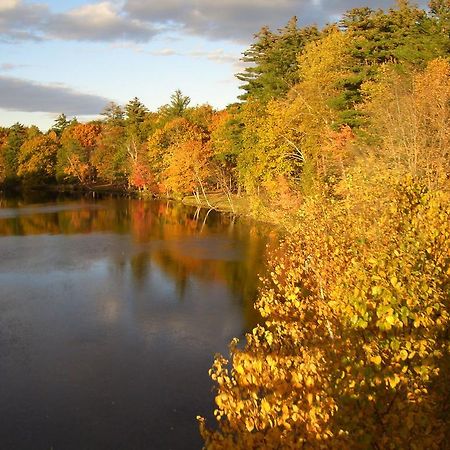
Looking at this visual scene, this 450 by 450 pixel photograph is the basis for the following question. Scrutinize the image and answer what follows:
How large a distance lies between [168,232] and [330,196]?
32487 millimetres

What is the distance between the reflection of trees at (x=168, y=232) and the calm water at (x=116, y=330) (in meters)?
0.21

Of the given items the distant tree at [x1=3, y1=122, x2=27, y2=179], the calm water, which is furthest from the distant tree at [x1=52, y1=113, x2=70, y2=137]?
the calm water

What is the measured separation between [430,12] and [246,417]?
6018 cm

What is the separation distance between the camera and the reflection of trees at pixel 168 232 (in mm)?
39031

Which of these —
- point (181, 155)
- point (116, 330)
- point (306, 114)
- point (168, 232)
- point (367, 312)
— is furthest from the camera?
point (181, 155)

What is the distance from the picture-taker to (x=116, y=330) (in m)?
27.7

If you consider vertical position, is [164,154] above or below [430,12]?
below

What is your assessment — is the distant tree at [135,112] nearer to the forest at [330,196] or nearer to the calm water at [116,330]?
the forest at [330,196]

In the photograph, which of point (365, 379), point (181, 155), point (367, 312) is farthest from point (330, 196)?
→ point (181, 155)

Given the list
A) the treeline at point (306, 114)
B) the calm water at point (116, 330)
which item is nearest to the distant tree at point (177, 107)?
the treeline at point (306, 114)

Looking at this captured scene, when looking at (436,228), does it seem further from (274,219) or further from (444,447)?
(274,219)

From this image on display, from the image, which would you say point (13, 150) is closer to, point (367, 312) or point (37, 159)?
point (37, 159)

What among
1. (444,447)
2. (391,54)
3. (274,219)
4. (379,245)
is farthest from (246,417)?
(274,219)

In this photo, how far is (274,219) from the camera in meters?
61.2
